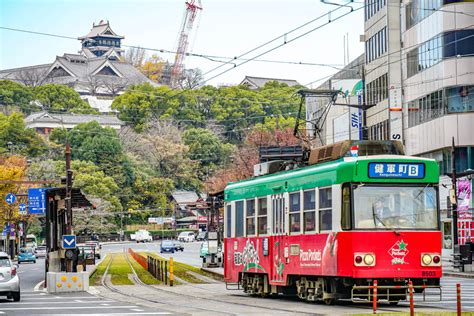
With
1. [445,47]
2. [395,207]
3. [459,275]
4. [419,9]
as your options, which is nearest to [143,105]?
[419,9]

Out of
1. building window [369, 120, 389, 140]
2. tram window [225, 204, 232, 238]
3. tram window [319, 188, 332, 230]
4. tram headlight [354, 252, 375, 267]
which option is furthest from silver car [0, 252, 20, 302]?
building window [369, 120, 389, 140]

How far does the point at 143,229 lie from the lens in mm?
149125

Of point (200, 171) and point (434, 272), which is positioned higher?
point (200, 171)

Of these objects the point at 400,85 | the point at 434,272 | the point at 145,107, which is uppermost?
the point at 145,107

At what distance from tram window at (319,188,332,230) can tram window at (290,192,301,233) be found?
55.9 inches

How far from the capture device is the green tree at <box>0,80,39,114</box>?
184 metres

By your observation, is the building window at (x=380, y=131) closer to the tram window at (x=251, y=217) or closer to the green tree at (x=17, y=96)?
the tram window at (x=251, y=217)

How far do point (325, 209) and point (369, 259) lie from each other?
1947 mm

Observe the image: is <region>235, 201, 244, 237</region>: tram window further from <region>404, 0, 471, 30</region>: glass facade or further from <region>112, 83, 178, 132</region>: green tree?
<region>112, 83, 178, 132</region>: green tree

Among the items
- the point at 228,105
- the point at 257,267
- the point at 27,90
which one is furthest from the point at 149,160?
the point at 257,267

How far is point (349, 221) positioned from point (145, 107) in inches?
5666

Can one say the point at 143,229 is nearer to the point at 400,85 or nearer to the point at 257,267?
the point at 400,85

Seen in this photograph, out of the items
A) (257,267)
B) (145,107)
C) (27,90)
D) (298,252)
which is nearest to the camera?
(298,252)

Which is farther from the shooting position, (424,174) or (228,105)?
(228,105)
